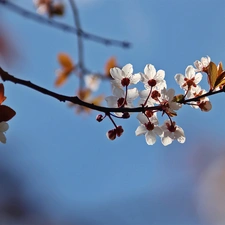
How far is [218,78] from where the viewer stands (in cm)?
66

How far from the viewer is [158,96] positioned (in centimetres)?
→ 67

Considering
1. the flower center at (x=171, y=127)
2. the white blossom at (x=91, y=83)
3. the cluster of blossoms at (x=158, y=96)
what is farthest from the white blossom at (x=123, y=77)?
the white blossom at (x=91, y=83)

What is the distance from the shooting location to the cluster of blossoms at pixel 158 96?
655 millimetres

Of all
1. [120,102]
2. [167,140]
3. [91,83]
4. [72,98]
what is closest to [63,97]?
[72,98]

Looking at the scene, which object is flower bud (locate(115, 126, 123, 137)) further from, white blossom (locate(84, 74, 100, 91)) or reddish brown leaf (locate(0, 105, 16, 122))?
white blossom (locate(84, 74, 100, 91))

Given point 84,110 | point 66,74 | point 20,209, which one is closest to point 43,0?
point 66,74

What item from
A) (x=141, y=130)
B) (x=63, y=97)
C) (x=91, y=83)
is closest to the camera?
(x=63, y=97)

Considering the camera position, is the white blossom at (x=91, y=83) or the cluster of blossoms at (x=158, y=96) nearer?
the cluster of blossoms at (x=158, y=96)

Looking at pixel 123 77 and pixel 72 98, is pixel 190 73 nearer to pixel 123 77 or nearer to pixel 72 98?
pixel 123 77

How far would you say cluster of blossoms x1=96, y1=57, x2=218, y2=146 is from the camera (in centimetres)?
65

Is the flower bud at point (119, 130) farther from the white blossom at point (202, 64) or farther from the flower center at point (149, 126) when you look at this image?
the white blossom at point (202, 64)

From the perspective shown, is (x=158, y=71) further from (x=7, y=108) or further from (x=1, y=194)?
(x=1, y=194)

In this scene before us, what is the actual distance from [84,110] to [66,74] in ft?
0.61

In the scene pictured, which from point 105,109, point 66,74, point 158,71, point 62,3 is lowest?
point 105,109
